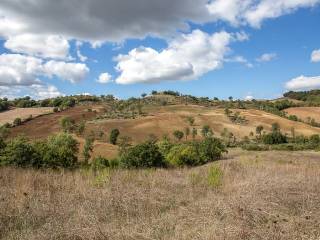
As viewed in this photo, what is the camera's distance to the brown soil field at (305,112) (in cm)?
13194

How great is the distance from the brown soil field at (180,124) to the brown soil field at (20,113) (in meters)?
19.9

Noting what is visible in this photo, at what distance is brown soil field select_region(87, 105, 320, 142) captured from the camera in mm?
101562

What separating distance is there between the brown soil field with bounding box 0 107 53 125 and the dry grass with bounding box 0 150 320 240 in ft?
335

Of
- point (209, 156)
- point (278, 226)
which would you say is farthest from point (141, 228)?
point (209, 156)

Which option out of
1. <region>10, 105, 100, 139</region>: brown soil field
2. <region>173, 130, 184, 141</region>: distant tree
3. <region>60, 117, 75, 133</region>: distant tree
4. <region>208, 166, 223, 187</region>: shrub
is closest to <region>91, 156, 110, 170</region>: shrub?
<region>208, 166, 223, 187</region>: shrub

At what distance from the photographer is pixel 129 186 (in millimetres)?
10562

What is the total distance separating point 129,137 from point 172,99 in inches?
2692

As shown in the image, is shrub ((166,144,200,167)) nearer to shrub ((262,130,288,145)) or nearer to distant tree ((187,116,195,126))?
shrub ((262,130,288,145))

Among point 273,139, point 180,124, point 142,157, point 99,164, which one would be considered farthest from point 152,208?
point 180,124

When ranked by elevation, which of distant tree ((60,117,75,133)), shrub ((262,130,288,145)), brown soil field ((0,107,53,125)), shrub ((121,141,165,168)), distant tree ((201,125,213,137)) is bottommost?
shrub ((262,130,288,145))

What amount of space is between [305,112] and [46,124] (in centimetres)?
8475

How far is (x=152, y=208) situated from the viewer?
28.1ft

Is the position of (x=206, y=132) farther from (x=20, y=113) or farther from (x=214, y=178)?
(x=214, y=178)

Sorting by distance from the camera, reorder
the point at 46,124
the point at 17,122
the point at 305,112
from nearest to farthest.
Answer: the point at 17,122 < the point at 46,124 < the point at 305,112
